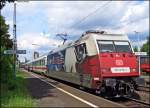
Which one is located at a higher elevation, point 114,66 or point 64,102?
point 114,66

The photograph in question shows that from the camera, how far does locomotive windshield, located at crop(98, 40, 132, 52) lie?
2075 centimetres

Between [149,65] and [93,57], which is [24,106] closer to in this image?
[93,57]

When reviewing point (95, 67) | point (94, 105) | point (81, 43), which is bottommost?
point (94, 105)

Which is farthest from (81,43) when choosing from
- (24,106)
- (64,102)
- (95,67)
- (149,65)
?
(149,65)

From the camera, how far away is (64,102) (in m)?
17.0

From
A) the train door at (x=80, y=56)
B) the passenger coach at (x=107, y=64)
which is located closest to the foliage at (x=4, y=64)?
the train door at (x=80, y=56)

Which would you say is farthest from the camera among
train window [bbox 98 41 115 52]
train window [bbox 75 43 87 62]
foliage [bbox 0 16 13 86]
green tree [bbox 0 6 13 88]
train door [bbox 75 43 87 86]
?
foliage [bbox 0 16 13 86]

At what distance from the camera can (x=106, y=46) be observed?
20875mm

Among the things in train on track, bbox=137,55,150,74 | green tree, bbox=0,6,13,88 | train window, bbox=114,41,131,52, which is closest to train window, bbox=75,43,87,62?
train window, bbox=114,41,131,52

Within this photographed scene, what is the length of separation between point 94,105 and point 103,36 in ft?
20.5

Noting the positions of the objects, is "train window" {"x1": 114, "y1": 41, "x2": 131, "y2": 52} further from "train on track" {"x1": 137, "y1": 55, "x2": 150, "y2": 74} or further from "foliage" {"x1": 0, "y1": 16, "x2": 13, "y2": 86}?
"train on track" {"x1": 137, "y1": 55, "x2": 150, "y2": 74}

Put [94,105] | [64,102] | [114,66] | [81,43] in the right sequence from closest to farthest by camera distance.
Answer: [94,105] → [64,102] → [114,66] → [81,43]

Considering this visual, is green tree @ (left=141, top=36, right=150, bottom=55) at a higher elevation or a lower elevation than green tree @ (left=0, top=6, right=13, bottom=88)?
higher

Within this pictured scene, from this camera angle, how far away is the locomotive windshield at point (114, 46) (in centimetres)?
2075
